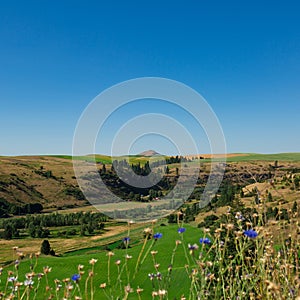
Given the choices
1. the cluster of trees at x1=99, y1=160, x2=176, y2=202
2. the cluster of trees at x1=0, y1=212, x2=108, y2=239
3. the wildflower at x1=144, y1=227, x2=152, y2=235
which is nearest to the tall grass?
the wildflower at x1=144, y1=227, x2=152, y2=235

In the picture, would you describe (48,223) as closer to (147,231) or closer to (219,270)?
(219,270)

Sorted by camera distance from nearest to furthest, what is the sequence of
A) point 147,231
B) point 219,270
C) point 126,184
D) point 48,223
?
point 147,231, point 219,270, point 48,223, point 126,184

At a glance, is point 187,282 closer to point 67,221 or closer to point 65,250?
point 65,250

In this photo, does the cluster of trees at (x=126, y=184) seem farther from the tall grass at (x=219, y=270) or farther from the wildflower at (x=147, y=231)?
the wildflower at (x=147, y=231)

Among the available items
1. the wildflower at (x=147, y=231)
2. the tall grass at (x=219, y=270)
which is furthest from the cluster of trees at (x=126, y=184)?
the wildflower at (x=147, y=231)

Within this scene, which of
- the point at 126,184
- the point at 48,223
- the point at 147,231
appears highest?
the point at 147,231

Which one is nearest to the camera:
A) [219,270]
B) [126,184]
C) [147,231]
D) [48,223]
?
[147,231]

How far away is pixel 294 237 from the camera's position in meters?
2.96

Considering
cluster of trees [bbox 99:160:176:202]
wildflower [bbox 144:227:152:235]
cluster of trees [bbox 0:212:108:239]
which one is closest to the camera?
wildflower [bbox 144:227:152:235]

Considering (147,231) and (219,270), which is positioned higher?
(147,231)

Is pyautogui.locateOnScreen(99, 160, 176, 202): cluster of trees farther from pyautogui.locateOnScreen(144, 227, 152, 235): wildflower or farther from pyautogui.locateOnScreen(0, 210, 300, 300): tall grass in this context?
pyautogui.locateOnScreen(144, 227, 152, 235): wildflower

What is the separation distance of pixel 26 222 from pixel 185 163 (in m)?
40.1

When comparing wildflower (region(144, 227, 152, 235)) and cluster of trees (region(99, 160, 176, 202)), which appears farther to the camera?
cluster of trees (region(99, 160, 176, 202))

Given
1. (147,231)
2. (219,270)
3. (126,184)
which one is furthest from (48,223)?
(147,231)
